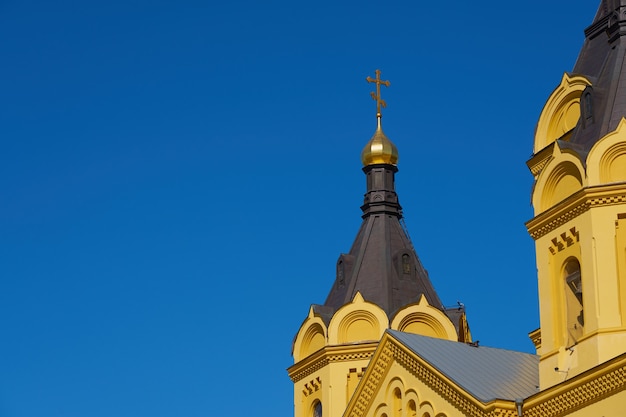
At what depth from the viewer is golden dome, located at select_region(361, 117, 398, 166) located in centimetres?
3781

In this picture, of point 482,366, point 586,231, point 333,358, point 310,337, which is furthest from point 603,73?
point 310,337

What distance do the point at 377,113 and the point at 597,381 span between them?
16.6 m

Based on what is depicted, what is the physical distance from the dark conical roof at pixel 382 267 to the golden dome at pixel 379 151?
1.18 meters

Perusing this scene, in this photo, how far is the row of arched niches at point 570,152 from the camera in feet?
81.0

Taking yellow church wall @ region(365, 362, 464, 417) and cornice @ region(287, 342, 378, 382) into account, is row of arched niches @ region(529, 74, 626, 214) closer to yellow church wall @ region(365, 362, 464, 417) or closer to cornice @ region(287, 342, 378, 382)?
yellow church wall @ region(365, 362, 464, 417)

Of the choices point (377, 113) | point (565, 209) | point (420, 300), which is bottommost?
point (565, 209)

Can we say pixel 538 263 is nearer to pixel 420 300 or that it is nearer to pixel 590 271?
pixel 590 271

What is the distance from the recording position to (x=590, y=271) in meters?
24.2

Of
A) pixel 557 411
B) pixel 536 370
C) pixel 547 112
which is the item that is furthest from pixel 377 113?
pixel 557 411

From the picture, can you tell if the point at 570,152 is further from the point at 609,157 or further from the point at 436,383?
the point at 436,383

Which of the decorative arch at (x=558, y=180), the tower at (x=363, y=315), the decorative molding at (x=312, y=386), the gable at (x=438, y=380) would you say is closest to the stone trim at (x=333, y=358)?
the tower at (x=363, y=315)

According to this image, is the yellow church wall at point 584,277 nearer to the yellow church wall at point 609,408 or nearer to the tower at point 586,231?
the tower at point 586,231

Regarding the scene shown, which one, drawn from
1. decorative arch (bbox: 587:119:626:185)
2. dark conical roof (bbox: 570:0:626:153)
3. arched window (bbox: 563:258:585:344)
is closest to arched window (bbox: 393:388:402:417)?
arched window (bbox: 563:258:585:344)

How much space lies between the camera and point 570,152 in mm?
25172
